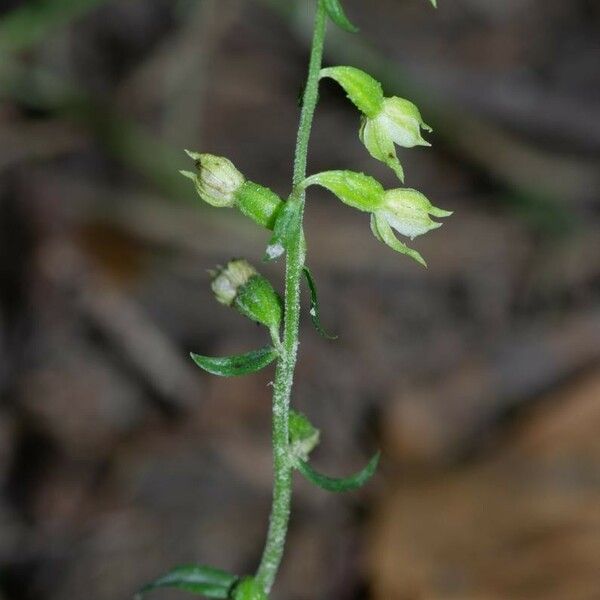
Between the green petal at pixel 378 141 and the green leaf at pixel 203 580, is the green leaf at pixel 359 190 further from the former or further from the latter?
the green leaf at pixel 203 580

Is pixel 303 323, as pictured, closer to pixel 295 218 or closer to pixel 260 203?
pixel 260 203

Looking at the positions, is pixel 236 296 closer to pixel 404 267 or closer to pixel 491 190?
pixel 404 267

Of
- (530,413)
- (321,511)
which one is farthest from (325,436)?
(530,413)

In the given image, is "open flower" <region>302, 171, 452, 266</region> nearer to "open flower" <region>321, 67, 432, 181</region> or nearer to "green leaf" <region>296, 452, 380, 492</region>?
"open flower" <region>321, 67, 432, 181</region>

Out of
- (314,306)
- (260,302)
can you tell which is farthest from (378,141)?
(260,302)

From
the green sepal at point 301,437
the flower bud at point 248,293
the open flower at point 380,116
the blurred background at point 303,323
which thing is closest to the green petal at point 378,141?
the open flower at point 380,116

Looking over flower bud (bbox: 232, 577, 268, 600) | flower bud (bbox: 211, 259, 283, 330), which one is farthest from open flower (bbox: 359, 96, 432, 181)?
flower bud (bbox: 232, 577, 268, 600)
